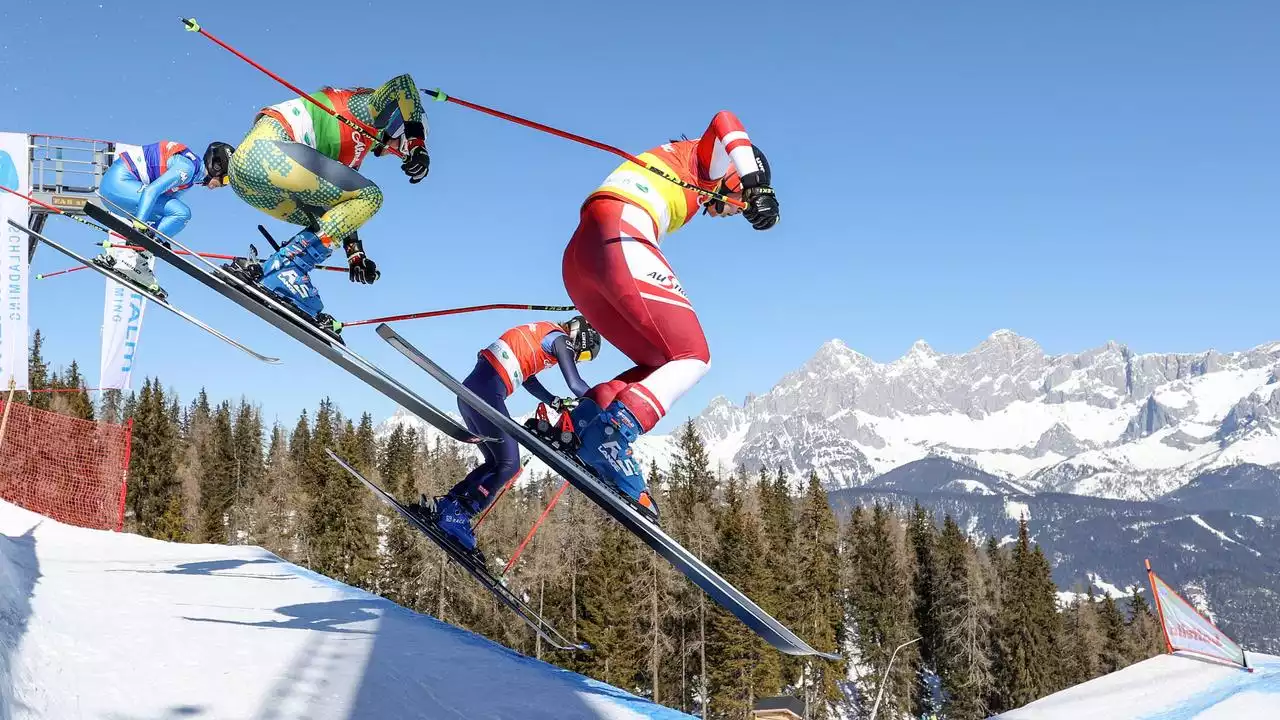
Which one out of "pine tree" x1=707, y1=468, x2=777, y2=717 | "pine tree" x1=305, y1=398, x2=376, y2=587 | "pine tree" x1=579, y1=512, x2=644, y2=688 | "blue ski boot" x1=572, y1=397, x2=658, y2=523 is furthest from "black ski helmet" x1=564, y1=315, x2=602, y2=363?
"pine tree" x1=305, y1=398, x2=376, y2=587

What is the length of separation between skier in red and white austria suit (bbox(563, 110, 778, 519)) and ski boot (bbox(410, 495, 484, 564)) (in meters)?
2.18

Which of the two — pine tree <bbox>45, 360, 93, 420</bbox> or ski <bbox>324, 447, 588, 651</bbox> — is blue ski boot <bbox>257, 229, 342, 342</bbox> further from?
pine tree <bbox>45, 360, 93, 420</bbox>

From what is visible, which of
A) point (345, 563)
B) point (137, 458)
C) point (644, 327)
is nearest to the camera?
point (644, 327)

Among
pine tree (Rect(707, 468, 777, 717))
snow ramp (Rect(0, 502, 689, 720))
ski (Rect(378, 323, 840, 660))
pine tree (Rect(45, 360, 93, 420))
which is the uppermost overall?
pine tree (Rect(45, 360, 93, 420))

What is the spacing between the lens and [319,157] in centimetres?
555

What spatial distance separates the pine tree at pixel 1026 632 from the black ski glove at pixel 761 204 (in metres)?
58.7

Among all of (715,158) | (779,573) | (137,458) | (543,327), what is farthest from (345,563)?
(715,158)

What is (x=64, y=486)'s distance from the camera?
724 inches

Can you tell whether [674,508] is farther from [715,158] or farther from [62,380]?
[62,380]

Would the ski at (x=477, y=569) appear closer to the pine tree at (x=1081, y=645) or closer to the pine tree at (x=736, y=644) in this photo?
the pine tree at (x=736, y=644)

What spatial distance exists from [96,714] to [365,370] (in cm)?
229

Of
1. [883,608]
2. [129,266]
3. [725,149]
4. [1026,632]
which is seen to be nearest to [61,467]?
[129,266]

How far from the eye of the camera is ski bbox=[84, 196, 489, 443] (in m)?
5.04

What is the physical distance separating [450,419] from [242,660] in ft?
6.09
